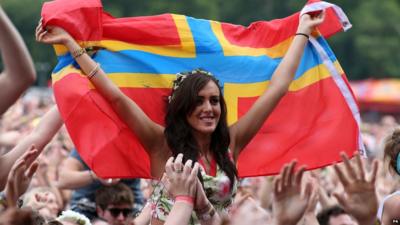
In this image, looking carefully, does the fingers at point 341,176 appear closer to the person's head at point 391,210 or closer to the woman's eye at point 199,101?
the person's head at point 391,210

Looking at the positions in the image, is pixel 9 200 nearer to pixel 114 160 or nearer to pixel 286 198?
pixel 286 198

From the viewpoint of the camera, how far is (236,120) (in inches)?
293

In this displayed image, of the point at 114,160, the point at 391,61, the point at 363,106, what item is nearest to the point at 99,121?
the point at 114,160

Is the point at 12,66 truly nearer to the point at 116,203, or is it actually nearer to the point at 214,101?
the point at 214,101

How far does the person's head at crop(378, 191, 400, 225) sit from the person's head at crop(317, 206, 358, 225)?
2.67 metres

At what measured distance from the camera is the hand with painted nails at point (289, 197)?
4.91m

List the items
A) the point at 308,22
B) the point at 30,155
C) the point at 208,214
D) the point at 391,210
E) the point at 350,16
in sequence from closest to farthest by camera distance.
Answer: the point at 30,155
the point at 208,214
the point at 391,210
the point at 308,22
the point at 350,16

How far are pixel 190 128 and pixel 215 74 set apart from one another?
970 mm

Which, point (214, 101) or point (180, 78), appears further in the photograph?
point (180, 78)

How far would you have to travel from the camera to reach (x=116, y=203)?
901 cm

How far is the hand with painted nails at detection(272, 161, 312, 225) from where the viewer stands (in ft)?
16.1

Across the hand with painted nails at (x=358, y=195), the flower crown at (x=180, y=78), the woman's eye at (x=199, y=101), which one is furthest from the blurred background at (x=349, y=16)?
the hand with painted nails at (x=358, y=195)

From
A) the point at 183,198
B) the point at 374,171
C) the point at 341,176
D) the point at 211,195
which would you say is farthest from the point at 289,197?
the point at 211,195

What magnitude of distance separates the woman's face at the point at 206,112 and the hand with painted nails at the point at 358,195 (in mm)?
1663
